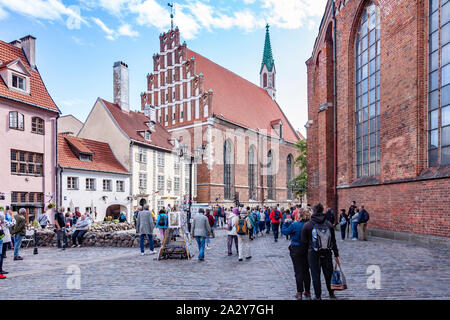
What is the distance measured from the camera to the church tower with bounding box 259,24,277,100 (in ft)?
201

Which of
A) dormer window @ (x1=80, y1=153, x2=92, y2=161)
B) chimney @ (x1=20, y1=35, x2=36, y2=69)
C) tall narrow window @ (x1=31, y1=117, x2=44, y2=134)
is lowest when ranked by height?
dormer window @ (x1=80, y1=153, x2=92, y2=161)

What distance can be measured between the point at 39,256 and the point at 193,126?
28.0 metres

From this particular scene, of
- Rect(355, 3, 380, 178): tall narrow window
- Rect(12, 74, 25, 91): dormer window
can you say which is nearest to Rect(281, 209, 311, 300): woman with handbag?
Rect(355, 3, 380, 178): tall narrow window

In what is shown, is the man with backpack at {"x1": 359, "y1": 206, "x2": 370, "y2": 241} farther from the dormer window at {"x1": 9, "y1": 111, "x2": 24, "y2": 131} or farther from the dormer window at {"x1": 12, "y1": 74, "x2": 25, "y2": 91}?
the dormer window at {"x1": 12, "y1": 74, "x2": 25, "y2": 91}

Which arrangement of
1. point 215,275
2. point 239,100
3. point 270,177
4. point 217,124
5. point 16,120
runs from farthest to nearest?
1. point 270,177
2. point 239,100
3. point 217,124
4. point 16,120
5. point 215,275

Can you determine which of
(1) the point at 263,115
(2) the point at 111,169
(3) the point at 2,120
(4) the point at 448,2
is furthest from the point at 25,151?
(1) the point at 263,115

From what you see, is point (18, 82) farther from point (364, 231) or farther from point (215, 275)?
point (364, 231)

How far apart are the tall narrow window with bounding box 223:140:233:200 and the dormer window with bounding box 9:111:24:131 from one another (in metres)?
24.3

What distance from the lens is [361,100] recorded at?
56.6 ft

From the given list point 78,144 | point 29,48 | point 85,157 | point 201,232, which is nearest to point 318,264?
point 201,232

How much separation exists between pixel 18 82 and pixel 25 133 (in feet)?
9.72

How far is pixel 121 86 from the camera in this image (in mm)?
34844

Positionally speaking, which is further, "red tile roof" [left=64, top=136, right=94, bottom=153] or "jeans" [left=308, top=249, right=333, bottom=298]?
"red tile roof" [left=64, top=136, right=94, bottom=153]
